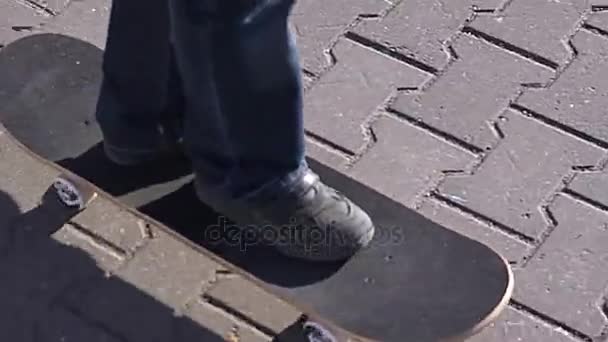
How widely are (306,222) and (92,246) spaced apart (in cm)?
58

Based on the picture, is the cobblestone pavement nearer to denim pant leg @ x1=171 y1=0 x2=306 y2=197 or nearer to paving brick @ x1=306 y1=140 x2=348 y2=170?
paving brick @ x1=306 y1=140 x2=348 y2=170

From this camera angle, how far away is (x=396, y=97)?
317 centimetres

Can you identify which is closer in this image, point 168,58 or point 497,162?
point 168,58

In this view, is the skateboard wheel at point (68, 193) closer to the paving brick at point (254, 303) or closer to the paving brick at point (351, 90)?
the paving brick at point (254, 303)

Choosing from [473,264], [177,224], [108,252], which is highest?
[473,264]

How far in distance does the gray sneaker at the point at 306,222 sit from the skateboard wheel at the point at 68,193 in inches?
17.7

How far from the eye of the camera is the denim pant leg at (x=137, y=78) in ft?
8.51

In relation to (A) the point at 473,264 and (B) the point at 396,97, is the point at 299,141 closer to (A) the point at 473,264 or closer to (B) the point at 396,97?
(A) the point at 473,264

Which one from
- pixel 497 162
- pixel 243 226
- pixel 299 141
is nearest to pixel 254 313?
pixel 243 226

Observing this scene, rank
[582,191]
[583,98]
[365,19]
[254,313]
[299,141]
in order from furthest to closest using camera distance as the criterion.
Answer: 1. [365,19]
2. [583,98]
3. [582,191]
4. [254,313]
5. [299,141]

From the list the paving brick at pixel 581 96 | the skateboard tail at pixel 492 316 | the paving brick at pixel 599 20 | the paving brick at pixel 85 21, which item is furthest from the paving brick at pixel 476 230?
the paving brick at pixel 85 21

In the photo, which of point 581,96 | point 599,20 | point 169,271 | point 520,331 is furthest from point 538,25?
point 169,271

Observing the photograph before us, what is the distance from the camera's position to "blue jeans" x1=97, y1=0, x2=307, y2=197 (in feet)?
7.42

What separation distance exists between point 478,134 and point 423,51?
1.07 feet
